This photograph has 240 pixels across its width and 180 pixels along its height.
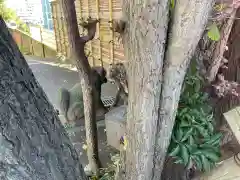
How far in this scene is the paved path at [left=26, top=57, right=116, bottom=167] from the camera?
2.50 meters

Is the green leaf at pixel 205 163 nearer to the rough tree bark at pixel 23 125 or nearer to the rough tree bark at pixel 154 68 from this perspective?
the rough tree bark at pixel 154 68

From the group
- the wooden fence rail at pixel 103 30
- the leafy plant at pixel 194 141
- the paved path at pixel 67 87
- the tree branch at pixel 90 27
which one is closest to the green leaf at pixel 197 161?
the leafy plant at pixel 194 141

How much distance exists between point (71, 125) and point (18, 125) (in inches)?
94.8

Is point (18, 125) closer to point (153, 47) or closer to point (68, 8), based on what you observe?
point (153, 47)

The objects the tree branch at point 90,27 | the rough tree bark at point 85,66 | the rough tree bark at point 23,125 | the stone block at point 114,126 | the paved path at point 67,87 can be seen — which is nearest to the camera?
the rough tree bark at point 23,125

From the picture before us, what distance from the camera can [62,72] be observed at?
5703 mm

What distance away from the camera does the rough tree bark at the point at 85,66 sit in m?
1.53

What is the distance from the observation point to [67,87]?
4668 mm

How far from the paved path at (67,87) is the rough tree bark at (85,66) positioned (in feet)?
1.42

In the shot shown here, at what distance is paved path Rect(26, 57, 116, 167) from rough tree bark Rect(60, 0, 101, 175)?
1.42 ft

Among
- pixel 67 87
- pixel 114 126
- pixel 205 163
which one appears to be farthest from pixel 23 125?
pixel 67 87

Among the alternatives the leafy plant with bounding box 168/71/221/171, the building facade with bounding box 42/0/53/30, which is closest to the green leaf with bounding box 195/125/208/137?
the leafy plant with bounding box 168/71/221/171

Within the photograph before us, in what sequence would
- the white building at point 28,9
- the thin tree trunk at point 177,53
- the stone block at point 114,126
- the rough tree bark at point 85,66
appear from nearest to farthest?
the thin tree trunk at point 177,53
the rough tree bark at point 85,66
the stone block at point 114,126
the white building at point 28,9

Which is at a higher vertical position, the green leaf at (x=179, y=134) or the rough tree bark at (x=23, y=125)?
the rough tree bark at (x=23, y=125)
